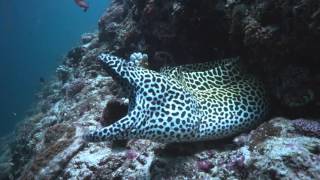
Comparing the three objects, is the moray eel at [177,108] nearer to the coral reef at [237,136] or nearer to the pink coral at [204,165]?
the coral reef at [237,136]

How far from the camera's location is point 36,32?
165 m

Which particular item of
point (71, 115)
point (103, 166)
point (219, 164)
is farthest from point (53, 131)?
point (219, 164)

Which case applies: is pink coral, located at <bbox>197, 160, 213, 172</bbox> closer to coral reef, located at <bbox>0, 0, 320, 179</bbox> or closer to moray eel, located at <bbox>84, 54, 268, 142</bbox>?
coral reef, located at <bbox>0, 0, 320, 179</bbox>

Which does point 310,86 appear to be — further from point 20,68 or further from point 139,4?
point 20,68

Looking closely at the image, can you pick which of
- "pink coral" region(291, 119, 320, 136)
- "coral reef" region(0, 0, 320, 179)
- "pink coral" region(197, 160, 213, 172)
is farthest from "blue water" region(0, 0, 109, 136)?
"pink coral" region(291, 119, 320, 136)

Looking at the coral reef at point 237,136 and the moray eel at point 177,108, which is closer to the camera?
the coral reef at point 237,136

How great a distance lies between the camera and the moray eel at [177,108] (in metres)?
5.41

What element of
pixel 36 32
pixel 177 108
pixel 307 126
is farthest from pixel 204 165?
pixel 36 32

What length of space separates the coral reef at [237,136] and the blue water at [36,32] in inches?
3112

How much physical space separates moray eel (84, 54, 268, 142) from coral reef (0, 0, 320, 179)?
10.6 inches

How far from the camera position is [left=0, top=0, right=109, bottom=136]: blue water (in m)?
102

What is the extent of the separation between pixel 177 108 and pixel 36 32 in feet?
564

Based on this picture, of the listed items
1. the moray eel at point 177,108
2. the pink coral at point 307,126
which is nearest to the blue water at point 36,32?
the moray eel at point 177,108

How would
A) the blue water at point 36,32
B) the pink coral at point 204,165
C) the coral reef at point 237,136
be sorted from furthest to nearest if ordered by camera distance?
1. the blue water at point 36,32
2. the pink coral at point 204,165
3. the coral reef at point 237,136
